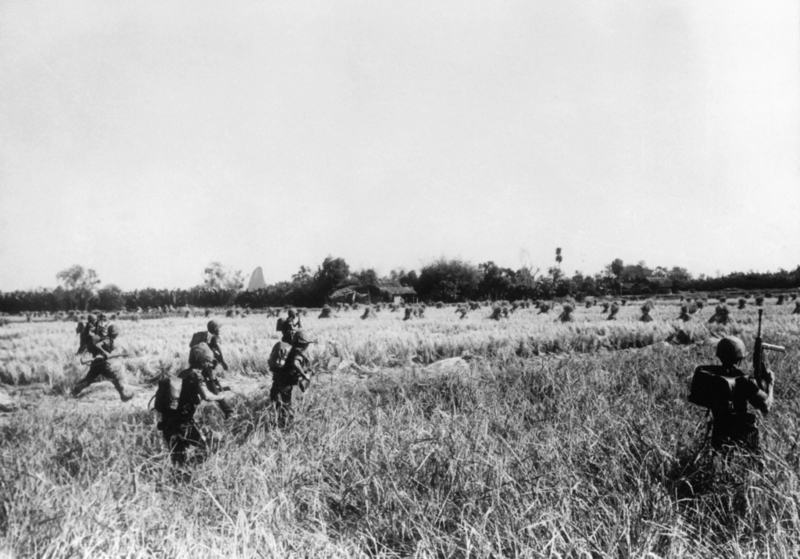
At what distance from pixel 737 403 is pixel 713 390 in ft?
0.56

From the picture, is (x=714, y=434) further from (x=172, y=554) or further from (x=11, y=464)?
(x=11, y=464)

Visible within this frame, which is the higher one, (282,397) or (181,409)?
(181,409)

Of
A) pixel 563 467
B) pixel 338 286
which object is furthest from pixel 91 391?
pixel 338 286

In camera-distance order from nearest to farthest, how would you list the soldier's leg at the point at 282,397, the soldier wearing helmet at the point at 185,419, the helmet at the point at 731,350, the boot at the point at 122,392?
the helmet at the point at 731,350
the soldier wearing helmet at the point at 185,419
the soldier's leg at the point at 282,397
the boot at the point at 122,392

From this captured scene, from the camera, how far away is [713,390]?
2893mm

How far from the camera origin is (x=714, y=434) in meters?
3.05

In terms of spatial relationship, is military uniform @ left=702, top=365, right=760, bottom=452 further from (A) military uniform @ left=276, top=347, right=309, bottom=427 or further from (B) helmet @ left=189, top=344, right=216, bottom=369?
(B) helmet @ left=189, top=344, right=216, bottom=369

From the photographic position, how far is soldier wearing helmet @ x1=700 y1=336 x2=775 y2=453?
111 inches

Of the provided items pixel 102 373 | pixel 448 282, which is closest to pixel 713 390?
pixel 102 373

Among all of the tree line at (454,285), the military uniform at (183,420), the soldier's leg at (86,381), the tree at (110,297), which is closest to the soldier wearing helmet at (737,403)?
the military uniform at (183,420)

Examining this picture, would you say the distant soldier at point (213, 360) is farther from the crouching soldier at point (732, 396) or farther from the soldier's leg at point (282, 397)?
the crouching soldier at point (732, 396)

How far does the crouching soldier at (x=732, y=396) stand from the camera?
9.29 feet

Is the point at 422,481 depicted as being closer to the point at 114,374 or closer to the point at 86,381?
the point at 114,374

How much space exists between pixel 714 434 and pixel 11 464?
572cm
